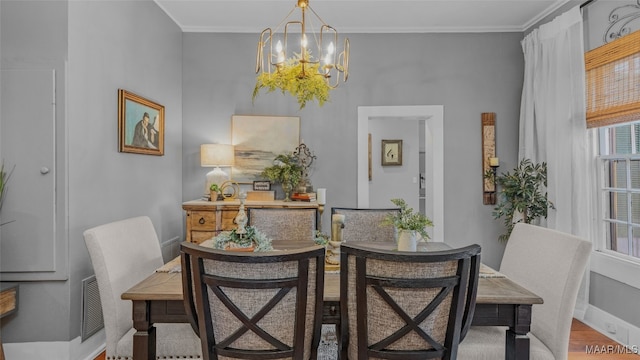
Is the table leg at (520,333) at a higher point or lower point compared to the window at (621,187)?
lower

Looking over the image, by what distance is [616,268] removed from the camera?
9.17ft

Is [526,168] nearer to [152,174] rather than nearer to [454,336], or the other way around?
[454,336]

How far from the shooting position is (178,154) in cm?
400

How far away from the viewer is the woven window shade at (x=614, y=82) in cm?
257

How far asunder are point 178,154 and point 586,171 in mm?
4035

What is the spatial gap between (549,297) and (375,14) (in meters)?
3.09

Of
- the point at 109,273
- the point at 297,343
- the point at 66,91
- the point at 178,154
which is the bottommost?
the point at 297,343

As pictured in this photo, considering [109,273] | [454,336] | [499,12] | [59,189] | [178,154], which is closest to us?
[454,336]

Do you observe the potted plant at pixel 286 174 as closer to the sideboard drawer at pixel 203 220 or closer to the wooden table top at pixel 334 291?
the sideboard drawer at pixel 203 220

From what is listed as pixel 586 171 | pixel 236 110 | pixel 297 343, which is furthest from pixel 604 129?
pixel 236 110

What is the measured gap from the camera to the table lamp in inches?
144

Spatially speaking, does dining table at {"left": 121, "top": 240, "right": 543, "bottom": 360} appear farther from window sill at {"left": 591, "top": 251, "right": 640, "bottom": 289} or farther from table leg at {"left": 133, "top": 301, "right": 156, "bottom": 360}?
window sill at {"left": 591, "top": 251, "right": 640, "bottom": 289}

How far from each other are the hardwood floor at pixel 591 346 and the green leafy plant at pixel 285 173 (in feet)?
6.96

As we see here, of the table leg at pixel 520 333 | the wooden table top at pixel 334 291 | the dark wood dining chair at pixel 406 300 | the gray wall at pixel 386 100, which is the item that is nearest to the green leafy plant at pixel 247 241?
the wooden table top at pixel 334 291
